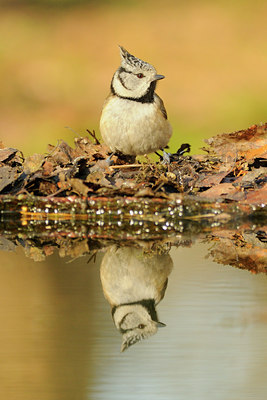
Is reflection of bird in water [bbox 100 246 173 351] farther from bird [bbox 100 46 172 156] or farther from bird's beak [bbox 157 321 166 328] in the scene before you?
bird [bbox 100 46 172 156]

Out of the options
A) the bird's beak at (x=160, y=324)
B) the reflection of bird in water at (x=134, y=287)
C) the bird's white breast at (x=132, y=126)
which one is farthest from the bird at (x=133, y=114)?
the bird's beak at (x=160, y=324)

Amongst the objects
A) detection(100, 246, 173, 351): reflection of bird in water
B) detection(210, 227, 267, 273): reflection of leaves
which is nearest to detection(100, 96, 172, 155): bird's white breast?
detection(210, 227, 267, 273): reflection of leaves

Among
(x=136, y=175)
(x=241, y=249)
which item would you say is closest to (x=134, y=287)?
(x=241, y=249)

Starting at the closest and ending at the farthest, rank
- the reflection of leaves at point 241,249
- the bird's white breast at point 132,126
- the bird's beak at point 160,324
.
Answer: the bird's beak at point 160,324
the reflection of leaves at point 241,249
the bird's white breast at point 132,126

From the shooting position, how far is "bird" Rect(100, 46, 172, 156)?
5.36m

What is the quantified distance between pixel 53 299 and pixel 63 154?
2582mm

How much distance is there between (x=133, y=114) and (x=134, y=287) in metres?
2.42

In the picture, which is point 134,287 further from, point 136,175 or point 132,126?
point 132,126

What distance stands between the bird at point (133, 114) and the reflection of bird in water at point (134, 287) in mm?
1816

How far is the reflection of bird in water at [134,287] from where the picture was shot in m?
2.68

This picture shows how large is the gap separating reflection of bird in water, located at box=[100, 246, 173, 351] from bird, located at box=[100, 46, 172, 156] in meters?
1.82

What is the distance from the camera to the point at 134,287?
3.15m

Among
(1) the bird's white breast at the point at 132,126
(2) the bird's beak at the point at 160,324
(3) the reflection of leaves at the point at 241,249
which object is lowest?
(3) the reflection of leaves at the point at 241,249

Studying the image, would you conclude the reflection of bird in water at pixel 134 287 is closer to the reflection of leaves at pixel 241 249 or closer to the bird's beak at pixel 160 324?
the bird's beak at pixel 160 324
